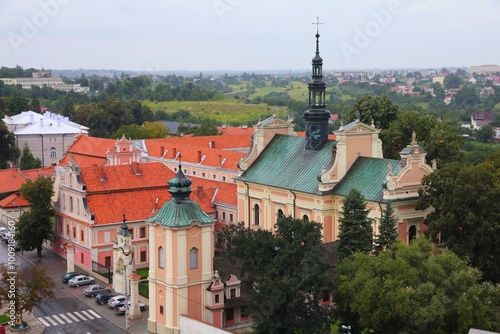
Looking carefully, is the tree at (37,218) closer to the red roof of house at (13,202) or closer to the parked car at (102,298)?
the parked car at (102,298)

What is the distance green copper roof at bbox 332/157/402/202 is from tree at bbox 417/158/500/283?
4920 millimetres

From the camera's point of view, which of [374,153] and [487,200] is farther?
[374,153]

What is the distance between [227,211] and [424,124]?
18.2 metres

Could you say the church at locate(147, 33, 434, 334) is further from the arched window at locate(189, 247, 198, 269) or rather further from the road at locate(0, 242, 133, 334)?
the road at locate(0, 242, 133, 334)

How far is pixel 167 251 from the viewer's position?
4088 cm

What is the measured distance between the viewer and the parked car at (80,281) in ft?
173

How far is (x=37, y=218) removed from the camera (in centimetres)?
5878

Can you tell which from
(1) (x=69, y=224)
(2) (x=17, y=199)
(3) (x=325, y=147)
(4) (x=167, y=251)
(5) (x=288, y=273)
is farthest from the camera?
(2) (x=17, y=199)

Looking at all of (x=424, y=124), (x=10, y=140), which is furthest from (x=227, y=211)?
(x=10, y=140)

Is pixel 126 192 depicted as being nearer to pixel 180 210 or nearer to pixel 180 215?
pixel 180 210

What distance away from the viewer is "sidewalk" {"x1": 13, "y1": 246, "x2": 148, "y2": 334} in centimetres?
4394

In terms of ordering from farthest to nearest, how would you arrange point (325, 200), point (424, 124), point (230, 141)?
point (230, 141)
point (424, 124)
point (325, 200)

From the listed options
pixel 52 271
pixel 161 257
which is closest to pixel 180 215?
pixel 161 257

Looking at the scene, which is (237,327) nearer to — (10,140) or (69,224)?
(69,224)
